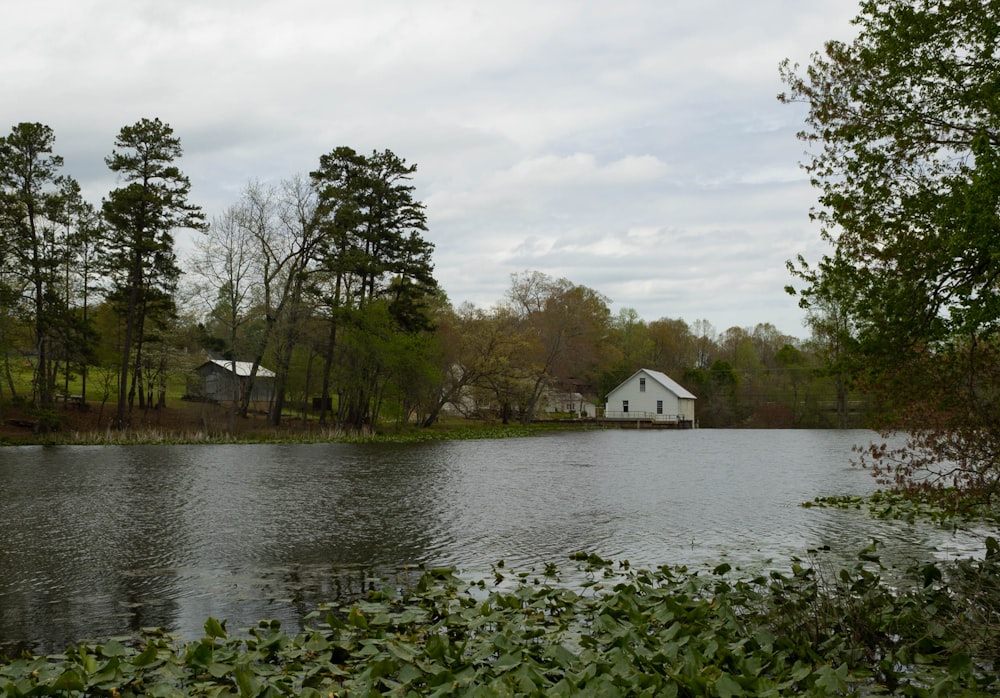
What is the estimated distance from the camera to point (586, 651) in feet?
20.9

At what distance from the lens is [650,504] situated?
19.1 meters

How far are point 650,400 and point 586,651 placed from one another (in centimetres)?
7634

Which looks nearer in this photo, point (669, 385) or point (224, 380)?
point (224, 380)

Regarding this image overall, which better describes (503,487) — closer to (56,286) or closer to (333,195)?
(333,195)

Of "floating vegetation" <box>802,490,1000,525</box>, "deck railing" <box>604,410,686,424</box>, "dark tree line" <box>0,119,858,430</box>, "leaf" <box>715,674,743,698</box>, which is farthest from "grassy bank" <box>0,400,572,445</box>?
"leaf" <box>715,674,743,698</box>

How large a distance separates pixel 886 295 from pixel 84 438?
37.8 metres

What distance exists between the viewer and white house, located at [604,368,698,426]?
8050 centimetres

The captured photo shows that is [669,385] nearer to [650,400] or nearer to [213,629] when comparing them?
[650,400]

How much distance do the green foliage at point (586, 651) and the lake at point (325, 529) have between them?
1.61 metres

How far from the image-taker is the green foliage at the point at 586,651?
5645 mm

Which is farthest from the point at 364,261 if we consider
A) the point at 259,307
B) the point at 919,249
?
the point at 919,249

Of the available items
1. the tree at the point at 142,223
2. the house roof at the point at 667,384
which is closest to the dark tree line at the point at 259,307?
the tree at the point at 142,223

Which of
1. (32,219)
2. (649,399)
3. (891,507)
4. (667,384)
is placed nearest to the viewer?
(891,507)

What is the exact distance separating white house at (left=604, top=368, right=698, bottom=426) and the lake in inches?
2031
